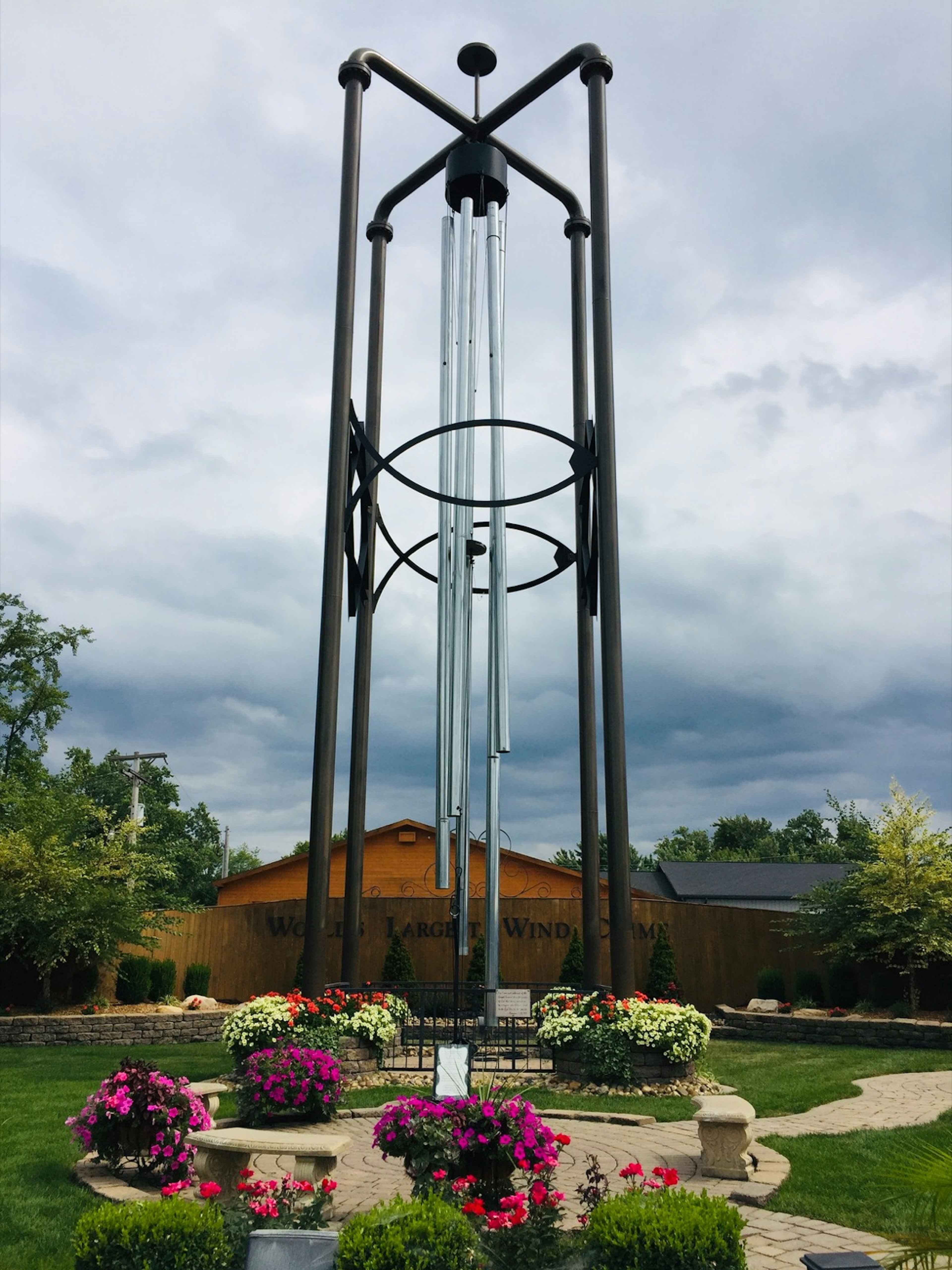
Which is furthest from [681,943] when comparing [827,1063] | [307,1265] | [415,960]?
[307,1265]

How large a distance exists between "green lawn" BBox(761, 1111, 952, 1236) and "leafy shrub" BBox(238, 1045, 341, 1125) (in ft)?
12.2

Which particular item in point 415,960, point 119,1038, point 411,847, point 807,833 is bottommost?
point 119,1038

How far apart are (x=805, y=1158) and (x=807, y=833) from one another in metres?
72.1

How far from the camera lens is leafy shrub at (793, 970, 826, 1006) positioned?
1906 cm

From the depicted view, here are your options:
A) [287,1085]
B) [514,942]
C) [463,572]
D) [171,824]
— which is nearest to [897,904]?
[514,942]

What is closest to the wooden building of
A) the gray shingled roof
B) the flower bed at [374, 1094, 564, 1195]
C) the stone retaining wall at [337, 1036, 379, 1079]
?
the gray shingled roof

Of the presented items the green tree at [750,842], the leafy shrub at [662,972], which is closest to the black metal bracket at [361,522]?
the leafy shrub at [662,972]

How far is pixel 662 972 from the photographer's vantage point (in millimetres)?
19406

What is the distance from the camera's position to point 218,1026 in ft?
58.5

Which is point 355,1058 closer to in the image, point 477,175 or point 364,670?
point 364,670

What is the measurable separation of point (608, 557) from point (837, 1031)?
31.9ft

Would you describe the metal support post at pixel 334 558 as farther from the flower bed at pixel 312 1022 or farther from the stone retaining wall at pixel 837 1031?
the stone retaining wall at pixel 837 1031

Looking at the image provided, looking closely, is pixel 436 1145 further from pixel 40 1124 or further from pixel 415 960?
pixel 415 960

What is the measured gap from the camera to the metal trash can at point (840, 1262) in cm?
339
